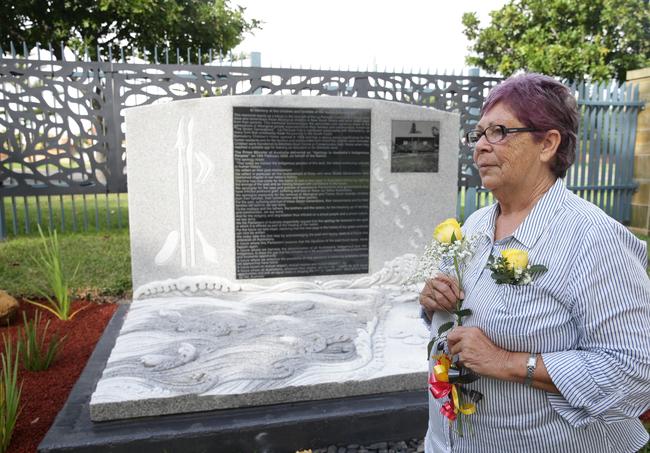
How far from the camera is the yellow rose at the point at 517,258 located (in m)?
1.29

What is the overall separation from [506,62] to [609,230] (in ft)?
50.3

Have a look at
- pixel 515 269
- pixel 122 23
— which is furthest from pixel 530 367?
pixel 122 23

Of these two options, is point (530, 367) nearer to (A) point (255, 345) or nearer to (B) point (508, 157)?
(B) point (508, 157)

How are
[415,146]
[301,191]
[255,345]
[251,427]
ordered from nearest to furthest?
1. [251,427]
2. [255,345]
3. [301,191]
4. [415,146]

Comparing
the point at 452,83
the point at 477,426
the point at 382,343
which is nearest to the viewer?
the point at 477,426

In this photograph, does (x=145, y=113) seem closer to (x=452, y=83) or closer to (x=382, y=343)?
(x=382, y=343)

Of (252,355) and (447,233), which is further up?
(447,233)

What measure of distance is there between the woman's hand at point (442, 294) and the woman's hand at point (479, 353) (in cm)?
16

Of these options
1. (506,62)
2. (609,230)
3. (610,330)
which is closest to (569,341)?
(610,330)

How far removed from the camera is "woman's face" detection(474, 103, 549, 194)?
1392mm

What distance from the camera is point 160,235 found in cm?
446

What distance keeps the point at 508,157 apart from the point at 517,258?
30 cm

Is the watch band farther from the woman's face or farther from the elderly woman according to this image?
the woman's face

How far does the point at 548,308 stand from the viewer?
4.27 ft
